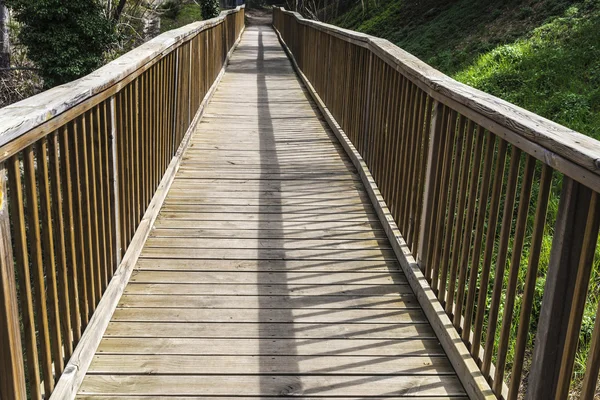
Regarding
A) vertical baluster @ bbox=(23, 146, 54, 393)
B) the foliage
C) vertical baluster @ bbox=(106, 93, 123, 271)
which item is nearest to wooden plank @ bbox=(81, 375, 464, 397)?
vertical baluster @ bbox=(23, 146, 54, 393)

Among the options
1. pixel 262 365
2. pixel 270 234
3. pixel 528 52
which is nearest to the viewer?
pixel 262 365

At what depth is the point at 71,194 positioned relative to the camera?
9.13 ft

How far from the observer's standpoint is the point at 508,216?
267cm

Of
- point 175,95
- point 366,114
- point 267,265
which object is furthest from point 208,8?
point 267,265

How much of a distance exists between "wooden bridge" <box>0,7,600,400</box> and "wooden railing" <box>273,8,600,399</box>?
0.03ft

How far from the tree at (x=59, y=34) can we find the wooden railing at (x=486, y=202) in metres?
17.0

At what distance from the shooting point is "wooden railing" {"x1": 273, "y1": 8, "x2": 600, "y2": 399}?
2113mm

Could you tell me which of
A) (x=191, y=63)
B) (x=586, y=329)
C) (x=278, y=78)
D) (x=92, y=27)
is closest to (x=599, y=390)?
(x=586, y=329)

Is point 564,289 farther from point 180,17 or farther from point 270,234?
point 180,17

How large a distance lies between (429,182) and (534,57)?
6069 mm

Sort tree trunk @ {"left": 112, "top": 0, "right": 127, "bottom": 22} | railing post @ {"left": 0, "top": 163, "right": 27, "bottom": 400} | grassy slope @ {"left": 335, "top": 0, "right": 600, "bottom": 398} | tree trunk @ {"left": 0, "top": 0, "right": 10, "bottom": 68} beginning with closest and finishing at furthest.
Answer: railing post @ {"left": 0, "top": 163, "right": 27, "bottom": 400} → grassy slope @ {"left": 335, "top": 0, "right": 600, "bottom": 398} → tree trunk @ {"left": 0, "top": 0, "right": 10, "bottom": 68} → tree trunk @ {"left": 112, "top": 0, "right": 127, "bottom": 22}

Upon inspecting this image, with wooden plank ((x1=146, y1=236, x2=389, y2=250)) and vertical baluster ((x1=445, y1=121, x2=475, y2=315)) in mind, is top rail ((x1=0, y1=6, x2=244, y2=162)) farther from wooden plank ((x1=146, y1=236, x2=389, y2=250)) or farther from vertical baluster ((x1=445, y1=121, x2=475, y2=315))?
vertical baluster ((x1=445, y1=121, x2=475, y2=315))

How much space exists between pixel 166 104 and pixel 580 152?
3.94 metres

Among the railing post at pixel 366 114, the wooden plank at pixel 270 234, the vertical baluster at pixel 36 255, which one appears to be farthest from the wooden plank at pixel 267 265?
the railing post at pixel 366 114
